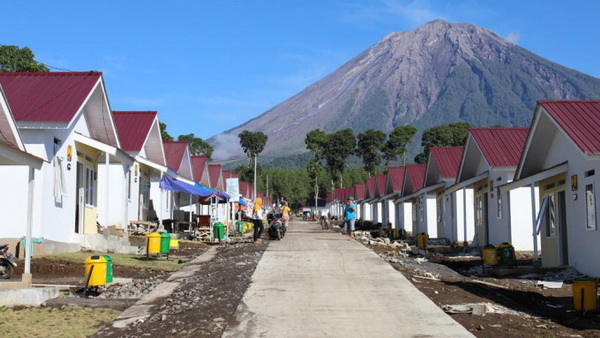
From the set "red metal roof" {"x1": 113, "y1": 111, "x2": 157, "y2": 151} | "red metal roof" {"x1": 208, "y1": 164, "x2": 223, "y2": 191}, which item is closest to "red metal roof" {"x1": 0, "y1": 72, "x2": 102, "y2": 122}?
"red metal roof" {"x1": 113, "y1": 111, "x2": 157, "y2": 151}

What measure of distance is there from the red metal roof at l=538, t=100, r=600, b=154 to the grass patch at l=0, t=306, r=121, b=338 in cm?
1028

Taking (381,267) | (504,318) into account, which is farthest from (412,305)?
(381,267)

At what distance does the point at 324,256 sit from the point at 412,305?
27.1 ft

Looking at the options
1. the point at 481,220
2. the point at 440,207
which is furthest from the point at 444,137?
the point at 481,220

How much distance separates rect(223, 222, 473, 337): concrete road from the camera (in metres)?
9.53

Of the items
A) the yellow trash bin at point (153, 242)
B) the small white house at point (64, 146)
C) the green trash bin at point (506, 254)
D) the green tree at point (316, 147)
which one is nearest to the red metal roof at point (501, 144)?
the green trash bin at point (506, 254)

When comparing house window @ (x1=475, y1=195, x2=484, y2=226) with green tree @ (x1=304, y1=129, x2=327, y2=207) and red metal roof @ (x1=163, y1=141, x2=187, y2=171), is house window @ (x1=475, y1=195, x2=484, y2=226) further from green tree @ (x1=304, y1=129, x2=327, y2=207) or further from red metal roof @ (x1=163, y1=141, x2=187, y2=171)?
green tree @ (x1=304, y1=129, x2=327, y2=207)

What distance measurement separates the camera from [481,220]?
94.2 ft

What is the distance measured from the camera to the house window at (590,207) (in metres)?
16.3

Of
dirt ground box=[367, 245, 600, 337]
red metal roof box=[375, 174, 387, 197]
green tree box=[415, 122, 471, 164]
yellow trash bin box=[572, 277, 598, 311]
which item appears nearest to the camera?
dirt ground box=[367, 245, 600, 337]

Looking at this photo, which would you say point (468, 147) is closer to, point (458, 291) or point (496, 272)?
point (496, 272)

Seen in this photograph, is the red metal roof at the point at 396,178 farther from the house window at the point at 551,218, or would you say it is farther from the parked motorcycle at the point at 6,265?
the parked motorcycle at the point at 6,265

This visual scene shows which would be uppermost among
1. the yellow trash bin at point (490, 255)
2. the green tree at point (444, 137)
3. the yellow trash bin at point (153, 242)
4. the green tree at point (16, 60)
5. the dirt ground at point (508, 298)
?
the green tree at point (444, 137)

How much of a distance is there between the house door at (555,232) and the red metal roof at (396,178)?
26.5m
